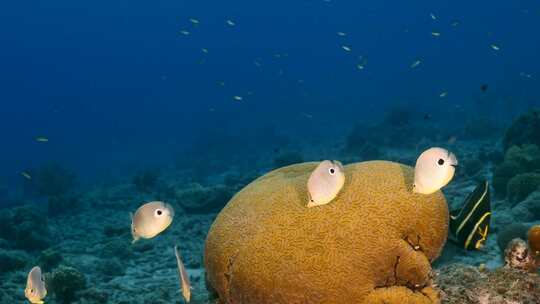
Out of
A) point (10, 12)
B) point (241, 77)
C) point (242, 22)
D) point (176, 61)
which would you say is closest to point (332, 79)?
point (241, 77)

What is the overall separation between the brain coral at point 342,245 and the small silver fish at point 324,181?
30cm

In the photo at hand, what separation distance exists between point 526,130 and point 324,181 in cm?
1076

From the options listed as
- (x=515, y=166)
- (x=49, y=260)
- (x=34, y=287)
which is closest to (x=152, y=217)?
(x=34, y=287)

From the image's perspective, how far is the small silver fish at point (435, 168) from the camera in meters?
3.21

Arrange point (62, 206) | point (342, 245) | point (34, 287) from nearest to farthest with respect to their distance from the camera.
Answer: point (342, 245) < point (34, 287) < point (62, 206)

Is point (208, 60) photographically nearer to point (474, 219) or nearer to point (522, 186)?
point (522, 186)

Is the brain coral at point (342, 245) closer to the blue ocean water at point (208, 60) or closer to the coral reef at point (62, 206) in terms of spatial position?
the coral reef at point (62, 206)

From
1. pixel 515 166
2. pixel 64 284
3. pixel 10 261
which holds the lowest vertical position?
pixel 10 261

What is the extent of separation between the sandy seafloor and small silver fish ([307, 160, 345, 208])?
6.21 ft

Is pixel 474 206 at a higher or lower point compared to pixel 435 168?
lower

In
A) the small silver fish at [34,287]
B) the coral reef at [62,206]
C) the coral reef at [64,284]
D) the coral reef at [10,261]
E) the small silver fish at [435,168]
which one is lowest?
the coral reef at [62,206]

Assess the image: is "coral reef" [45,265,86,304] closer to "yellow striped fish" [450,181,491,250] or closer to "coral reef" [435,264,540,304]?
"coral reef" [435,264,540,304]

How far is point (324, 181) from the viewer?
3.55 metres

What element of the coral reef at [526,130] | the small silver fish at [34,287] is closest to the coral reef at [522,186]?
the coral reef at [526,130]
